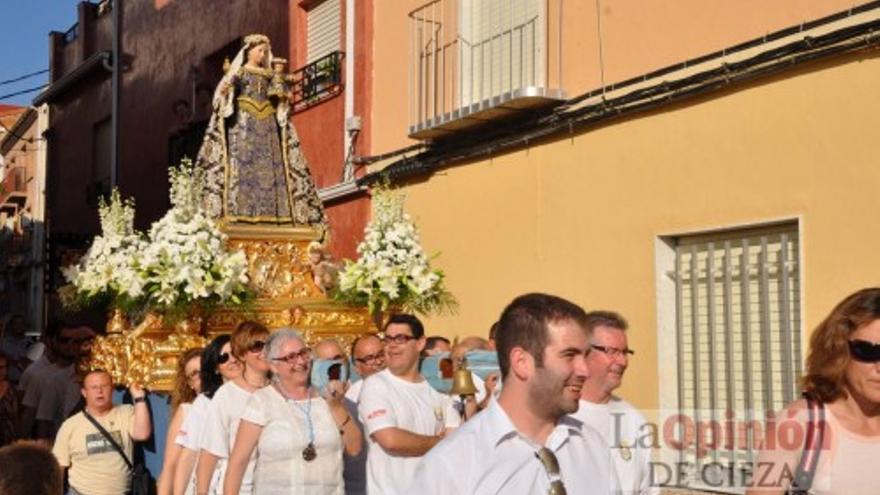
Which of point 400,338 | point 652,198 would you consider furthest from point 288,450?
point 652,198

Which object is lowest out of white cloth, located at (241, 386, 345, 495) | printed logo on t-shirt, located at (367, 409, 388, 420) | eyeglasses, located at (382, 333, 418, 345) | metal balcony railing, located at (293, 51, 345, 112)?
white cloth, located at (241, 386, 345, 495)

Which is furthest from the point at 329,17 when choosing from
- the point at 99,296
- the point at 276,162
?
the point at 99,296

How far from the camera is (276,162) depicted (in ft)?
35.1

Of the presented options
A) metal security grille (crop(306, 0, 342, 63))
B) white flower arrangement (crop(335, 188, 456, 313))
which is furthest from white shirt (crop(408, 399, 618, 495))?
metal security grille (crop(306, 0, 342, 63))

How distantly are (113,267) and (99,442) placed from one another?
252cm

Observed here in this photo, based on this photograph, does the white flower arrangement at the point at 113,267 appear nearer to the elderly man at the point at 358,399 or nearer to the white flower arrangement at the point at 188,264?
the white flower arrangement at the point at 188,264

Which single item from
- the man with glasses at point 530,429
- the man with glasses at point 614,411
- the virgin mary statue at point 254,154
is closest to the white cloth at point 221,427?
the man with glasses at point 614,411

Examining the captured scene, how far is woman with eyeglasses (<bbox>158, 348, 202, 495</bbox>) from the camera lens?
649cm

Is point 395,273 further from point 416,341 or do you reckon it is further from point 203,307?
point 416,341

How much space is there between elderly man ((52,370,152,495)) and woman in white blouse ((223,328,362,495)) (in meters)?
2.08

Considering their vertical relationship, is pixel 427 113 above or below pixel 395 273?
above

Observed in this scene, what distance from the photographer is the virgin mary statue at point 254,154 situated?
10.4 meters

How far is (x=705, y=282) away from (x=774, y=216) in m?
0.96

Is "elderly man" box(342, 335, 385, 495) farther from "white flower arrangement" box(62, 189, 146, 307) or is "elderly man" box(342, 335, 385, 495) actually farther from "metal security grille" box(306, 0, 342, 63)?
"metal security grille" box(306, 0, 342, 63)
